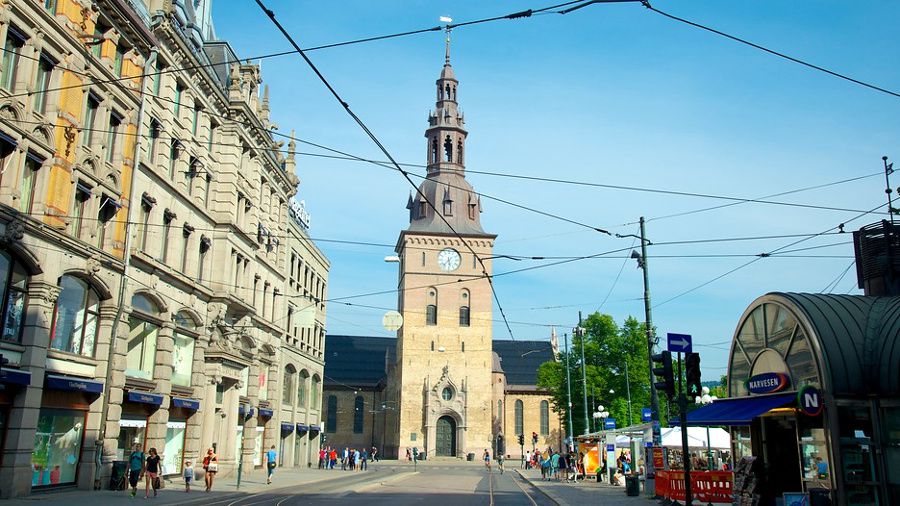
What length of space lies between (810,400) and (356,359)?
84067 millimetres

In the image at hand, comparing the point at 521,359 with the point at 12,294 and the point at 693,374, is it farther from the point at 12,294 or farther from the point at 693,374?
the point at 693,374

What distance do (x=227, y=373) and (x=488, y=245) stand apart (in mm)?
43816

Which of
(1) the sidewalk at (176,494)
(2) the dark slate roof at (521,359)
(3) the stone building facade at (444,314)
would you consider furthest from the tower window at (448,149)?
(1) the sidewalk at (176,494)

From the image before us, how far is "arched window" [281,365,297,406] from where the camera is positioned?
46.4 metres

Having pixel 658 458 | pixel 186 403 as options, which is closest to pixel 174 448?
pixel 186 403

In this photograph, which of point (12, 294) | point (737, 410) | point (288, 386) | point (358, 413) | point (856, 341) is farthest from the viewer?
point (358, 413)

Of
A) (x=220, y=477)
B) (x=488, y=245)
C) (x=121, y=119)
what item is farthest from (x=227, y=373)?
(x=488, y=245)

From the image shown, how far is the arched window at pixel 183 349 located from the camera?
1166 inches

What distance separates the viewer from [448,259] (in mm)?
77125

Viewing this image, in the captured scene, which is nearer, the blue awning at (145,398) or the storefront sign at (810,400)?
the storefront sign at (810,400)

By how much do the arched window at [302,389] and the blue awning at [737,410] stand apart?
34.3 m

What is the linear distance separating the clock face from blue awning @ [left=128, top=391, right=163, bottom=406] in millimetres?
50374

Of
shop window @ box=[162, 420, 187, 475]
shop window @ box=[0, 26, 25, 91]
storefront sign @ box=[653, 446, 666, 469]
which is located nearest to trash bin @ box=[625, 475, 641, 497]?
storefront sign @ box=[653, 446, 666, 469]

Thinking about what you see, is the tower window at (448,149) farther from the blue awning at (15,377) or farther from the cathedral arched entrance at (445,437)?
the blue awning at (15,377)
